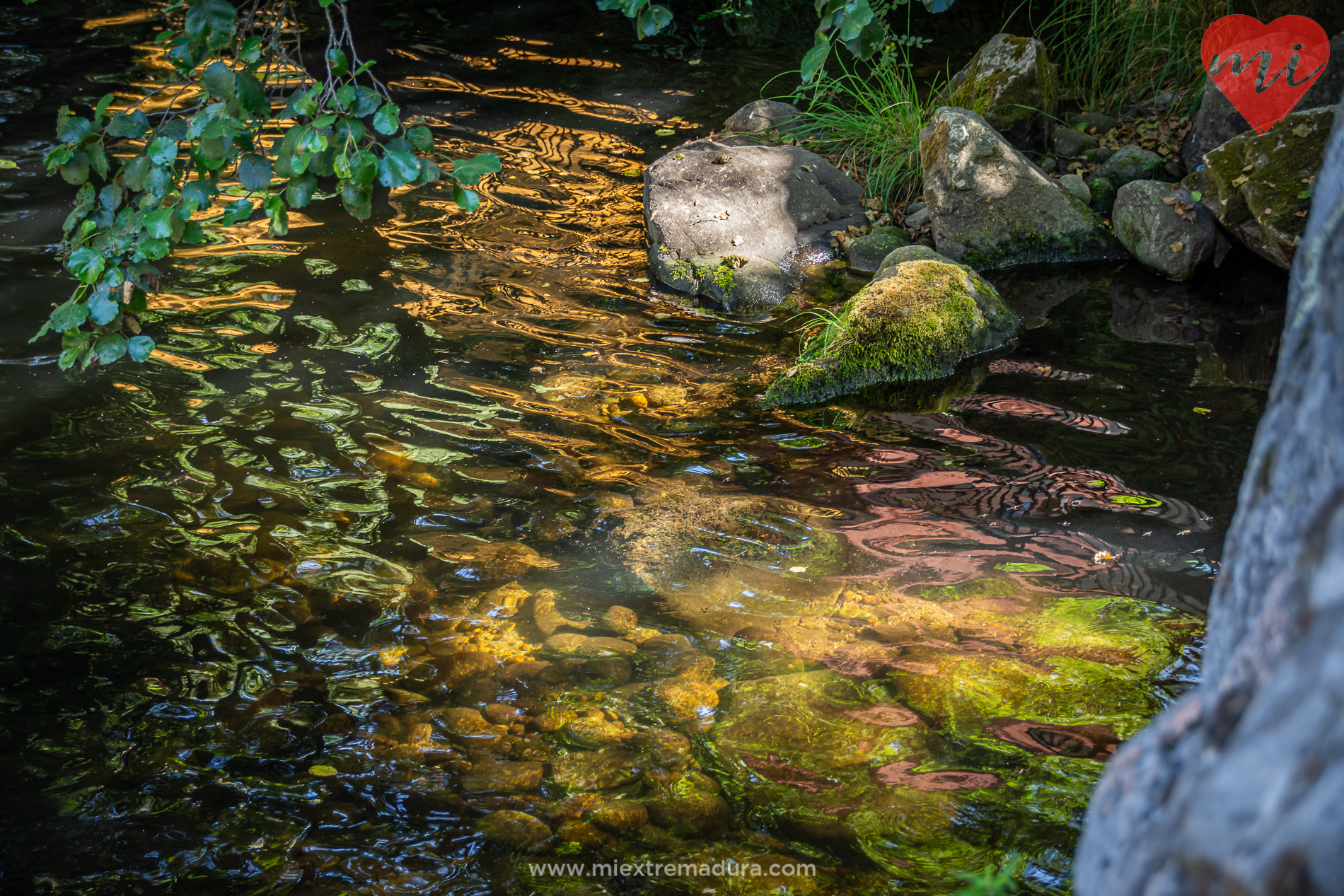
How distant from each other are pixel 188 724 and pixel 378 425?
79.7 inches

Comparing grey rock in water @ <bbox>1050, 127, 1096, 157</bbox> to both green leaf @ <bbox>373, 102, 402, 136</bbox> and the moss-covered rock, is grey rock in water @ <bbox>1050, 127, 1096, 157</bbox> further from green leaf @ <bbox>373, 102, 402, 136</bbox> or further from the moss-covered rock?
green leaf @ <bbox>373, 102, 402, 136</bbox>

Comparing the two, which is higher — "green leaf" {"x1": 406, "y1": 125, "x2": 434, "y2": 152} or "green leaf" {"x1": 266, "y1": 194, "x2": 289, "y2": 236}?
"green leaf" {"x1": 406, "y1": 125, "x2": 434, "y2": 152}

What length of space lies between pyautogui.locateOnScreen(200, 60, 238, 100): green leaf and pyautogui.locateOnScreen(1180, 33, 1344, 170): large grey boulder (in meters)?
6.84

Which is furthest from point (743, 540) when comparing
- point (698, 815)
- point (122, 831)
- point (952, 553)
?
point (122, 831)

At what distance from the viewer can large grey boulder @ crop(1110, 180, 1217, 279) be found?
646cm

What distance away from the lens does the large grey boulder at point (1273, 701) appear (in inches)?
28.9

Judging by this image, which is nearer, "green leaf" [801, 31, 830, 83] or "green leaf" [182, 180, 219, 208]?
"green leaf" [801, 31, 830, 83]

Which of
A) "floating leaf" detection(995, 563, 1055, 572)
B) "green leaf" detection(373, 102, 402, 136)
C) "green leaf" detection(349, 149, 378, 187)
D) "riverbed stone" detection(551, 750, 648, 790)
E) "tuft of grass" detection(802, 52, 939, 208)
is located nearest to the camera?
"green leaf" detection(373, 102, 402, 136)

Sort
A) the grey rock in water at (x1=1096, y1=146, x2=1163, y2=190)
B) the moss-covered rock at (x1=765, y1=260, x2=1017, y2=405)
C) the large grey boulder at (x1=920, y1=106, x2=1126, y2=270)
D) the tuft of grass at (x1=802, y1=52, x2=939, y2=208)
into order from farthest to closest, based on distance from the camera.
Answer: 1. the tuft of grass at (x1=802, y1=52, x2=939, y2=208)
2. the grey rock in water at (x1=1096, y1=146, x2=1163, y2=190)
3. the large grey boulder at (x1=920, y1=106, x2=1126, y2=270)
4. the moss-covered rock at (x1=765, y1=260, x2=1017, y2=405)

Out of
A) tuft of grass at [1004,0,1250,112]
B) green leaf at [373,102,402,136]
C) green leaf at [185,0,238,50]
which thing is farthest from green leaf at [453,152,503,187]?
tuft of grass at [1004,0,1250,112]

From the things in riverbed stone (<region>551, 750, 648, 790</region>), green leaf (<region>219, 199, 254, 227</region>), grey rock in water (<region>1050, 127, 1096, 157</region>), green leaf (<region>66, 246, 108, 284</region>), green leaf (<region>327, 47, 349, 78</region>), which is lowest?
riverbed stone (<region>551, 750, 648, 790</region>)

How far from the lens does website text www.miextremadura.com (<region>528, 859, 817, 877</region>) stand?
257cm

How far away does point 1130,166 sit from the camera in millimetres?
7164

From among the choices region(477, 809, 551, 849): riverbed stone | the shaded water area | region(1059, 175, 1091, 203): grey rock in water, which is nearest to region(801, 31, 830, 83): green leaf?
the shaded water area
